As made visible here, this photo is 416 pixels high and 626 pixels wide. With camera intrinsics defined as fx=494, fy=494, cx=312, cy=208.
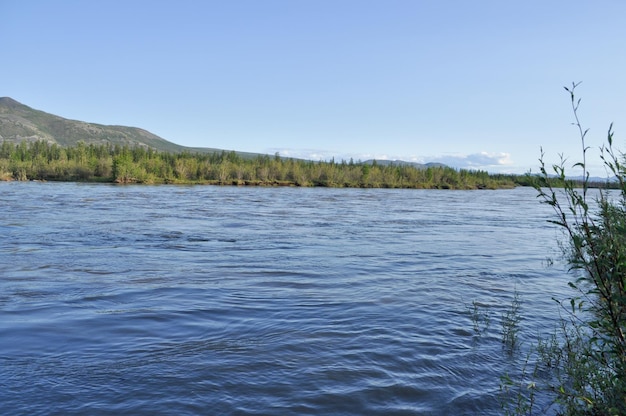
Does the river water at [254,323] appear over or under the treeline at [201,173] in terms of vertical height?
under

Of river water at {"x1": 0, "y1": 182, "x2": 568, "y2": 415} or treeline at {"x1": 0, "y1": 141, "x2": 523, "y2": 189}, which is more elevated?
treeline at {"x1": 0, "y1": 141, "x2": 523, "y2": 189}

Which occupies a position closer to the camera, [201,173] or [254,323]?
[254,323]

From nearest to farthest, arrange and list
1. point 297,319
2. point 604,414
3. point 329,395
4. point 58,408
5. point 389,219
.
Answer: point 604,414
point 58,408
point 329,395
point 297,319
point 389,219

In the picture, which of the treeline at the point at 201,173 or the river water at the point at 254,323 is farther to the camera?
the treeline at the point at 201,173

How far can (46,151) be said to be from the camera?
416ft

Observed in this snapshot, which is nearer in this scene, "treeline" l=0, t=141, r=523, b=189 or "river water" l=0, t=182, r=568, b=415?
"river water" l=0, t=182, r=568, b=415

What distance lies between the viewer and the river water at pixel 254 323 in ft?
20.4

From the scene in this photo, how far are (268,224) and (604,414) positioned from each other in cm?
2345

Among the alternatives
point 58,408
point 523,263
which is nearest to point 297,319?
point 58,408

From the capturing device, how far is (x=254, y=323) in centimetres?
930

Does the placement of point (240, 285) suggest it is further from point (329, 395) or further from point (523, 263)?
point (523, 263)

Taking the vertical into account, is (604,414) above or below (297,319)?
above

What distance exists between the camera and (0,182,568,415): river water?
20.4 feet

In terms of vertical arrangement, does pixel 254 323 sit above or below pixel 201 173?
below
